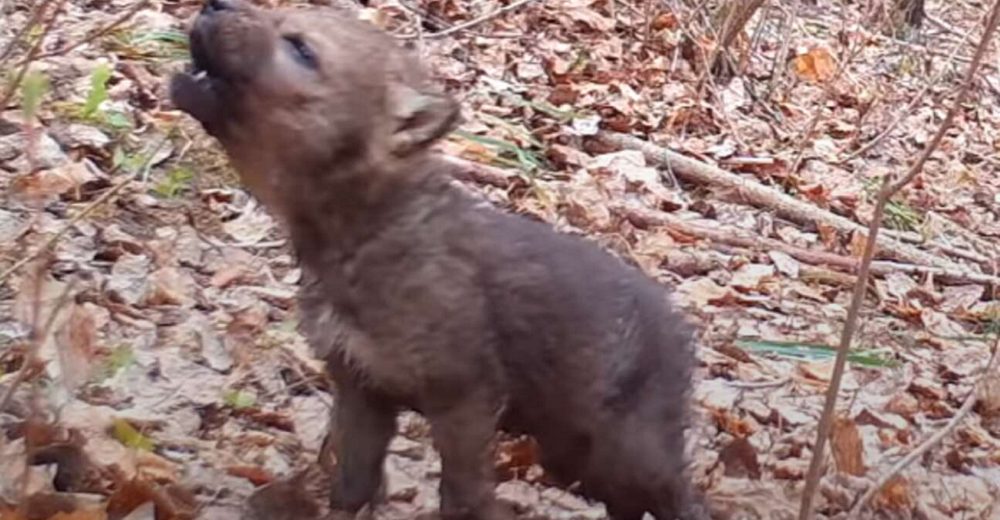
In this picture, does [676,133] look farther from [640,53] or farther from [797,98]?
[797,98]

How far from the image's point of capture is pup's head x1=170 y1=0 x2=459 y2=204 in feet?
13.7

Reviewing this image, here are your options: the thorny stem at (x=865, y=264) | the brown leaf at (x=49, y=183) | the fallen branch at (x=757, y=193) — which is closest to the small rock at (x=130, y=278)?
the brown leaf at (x=49, y=183)

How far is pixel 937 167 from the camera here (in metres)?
11.2

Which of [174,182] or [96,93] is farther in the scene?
[96,93]

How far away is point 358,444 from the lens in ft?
15.0

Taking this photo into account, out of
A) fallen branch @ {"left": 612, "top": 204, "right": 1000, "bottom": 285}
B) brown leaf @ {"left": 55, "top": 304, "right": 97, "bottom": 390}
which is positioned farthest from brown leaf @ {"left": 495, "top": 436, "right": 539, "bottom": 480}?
fallen branch @ {"left": 612, "top": 204, "right": 1000, "bottom": 285}

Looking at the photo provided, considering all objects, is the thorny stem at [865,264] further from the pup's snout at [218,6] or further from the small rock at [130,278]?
the small rock at [130,278]

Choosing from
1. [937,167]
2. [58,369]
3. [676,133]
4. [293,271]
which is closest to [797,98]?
[937,167]

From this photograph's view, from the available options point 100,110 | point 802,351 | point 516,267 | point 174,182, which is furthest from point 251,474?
point 100,110

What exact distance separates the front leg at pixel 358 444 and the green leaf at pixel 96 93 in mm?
2984

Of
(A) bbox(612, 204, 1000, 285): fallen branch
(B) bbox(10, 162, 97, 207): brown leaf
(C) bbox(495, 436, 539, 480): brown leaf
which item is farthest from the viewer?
(A) bbox(612, 204, 1000, 285): fallen branch

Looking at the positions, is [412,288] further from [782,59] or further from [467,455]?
[782,59]

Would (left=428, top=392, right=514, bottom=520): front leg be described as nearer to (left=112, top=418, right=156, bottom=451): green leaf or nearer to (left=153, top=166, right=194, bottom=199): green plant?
(left=112, top=418, right=156, bottom=451): green leaf

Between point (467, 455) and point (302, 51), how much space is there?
40.3 inches
